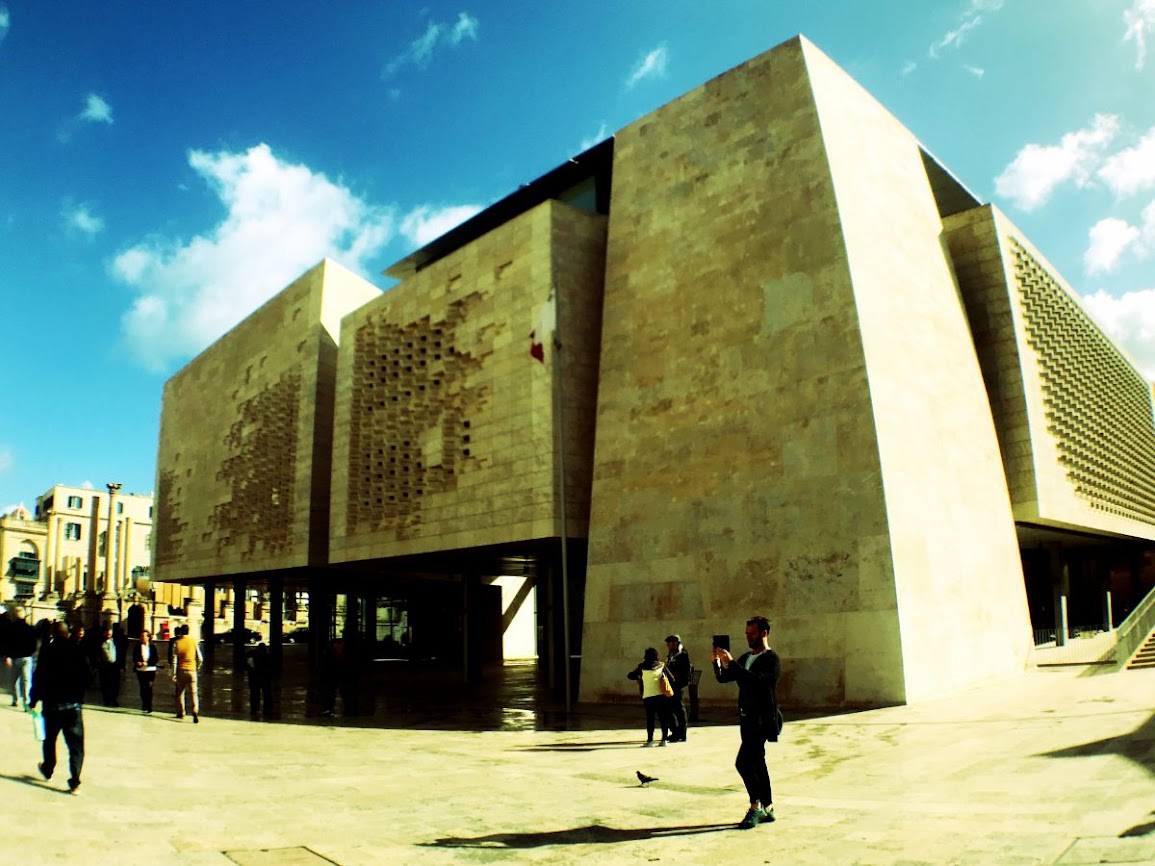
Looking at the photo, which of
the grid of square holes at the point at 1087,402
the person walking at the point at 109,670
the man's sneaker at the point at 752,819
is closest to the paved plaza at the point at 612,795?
the man's sneaker at the point at 752,819

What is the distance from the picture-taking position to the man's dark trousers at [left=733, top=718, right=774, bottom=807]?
21.8 feet

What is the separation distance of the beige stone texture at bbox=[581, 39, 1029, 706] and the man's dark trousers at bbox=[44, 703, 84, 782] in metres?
11.9

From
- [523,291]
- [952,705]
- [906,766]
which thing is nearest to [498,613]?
[523,291]

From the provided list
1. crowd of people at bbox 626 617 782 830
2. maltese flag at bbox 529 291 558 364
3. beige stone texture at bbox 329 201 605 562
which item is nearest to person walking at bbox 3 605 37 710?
beige stone texture at bbox 329 201 605 562

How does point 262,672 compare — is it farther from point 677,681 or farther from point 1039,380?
point 1039,380

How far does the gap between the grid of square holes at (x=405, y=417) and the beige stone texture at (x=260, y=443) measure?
131 inches

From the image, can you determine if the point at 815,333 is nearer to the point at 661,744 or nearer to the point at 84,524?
the point at 661,744

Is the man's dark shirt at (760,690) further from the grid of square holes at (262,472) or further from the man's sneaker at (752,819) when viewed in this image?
the grid of square holes at (262,472)

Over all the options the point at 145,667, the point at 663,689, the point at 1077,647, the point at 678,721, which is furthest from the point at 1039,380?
the point at 145,667

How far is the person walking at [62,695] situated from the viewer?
8.05m

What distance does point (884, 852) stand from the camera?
5.76m

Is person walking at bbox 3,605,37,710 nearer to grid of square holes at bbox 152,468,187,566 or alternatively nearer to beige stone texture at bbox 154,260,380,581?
beige stone texture at bbox 154,260,380,581

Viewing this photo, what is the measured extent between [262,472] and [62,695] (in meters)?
27.1

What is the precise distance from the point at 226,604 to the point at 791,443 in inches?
2494
